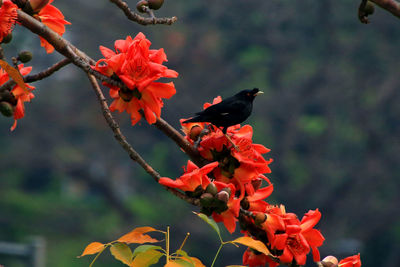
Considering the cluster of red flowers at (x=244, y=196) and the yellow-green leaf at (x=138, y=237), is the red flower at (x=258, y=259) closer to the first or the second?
the cluster of red flowers at (x=244, y=196)

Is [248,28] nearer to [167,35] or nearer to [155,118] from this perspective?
[167,35]

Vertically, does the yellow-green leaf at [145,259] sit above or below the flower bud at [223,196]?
below

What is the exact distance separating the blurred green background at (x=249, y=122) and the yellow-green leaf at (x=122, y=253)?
7.46 metres

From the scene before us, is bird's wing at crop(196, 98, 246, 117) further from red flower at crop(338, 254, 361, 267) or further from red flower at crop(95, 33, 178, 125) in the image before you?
red flower at crop(338, 254, 361, 267)

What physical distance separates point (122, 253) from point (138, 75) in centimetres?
18

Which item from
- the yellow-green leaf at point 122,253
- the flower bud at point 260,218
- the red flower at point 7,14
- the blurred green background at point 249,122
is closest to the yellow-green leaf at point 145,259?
the yellow-green leaf at point 122,253

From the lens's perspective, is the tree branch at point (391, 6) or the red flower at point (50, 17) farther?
the red flower at point (50, 17)

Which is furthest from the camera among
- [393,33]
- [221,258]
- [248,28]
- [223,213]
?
[248,28]

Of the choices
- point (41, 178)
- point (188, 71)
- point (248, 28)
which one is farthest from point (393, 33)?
point (41, 178)

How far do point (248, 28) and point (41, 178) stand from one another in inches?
158

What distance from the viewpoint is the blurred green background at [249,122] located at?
8.38 m

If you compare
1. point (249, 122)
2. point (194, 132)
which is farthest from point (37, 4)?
point (249, 122)

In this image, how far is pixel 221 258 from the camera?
823 cm

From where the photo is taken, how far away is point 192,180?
61 centimetres
